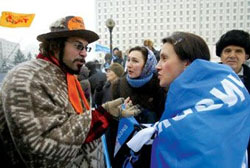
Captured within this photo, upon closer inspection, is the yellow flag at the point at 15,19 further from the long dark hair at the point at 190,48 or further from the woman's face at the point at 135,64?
the long dark hair at the point at 190,48

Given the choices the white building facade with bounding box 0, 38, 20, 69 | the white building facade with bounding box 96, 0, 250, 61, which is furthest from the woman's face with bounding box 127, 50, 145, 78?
the white building facade with bounding box 96, 0, 250, 61

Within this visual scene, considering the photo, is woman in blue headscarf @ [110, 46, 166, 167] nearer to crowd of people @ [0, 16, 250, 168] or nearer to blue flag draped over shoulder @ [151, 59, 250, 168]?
crowd of people @ [0, 16, 250, 168]

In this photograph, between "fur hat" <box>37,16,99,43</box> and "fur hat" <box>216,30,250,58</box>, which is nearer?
"fur hat" <box>37,16,99,43</box>

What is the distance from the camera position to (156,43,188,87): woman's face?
154 cm

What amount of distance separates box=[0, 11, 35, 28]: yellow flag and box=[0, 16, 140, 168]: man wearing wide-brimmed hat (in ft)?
22.9

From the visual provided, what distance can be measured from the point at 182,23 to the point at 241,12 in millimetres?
22553

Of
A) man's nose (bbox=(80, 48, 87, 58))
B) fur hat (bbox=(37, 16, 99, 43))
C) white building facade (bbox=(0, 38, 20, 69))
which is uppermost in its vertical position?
fur hat (bbox=(37, 16, 99, 43))

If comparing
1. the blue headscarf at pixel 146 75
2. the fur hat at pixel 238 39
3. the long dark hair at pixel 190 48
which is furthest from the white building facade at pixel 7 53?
the long dark hair at pixel 190 48

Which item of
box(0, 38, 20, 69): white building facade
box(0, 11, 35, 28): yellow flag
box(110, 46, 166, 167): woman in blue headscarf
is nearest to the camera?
box(110, 46, 166, 167): woman in blue headscarf

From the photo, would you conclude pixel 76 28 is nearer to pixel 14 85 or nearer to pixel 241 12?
pixel 14 85

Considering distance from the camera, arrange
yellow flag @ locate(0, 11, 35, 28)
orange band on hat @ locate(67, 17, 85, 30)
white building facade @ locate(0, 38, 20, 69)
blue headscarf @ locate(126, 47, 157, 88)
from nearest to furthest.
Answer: orange band on hat @ locate(67, 17, 85, 30), blue headscarf @ locate(126, 47, 157, 88), yellow flag @ locate(0, 11, 35, 28), white building facade @ locate(0, 38, 20, 69)

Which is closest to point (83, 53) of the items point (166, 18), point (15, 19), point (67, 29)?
point (67, 29)

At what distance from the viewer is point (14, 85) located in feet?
4.04

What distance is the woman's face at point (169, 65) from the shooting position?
1543mm
